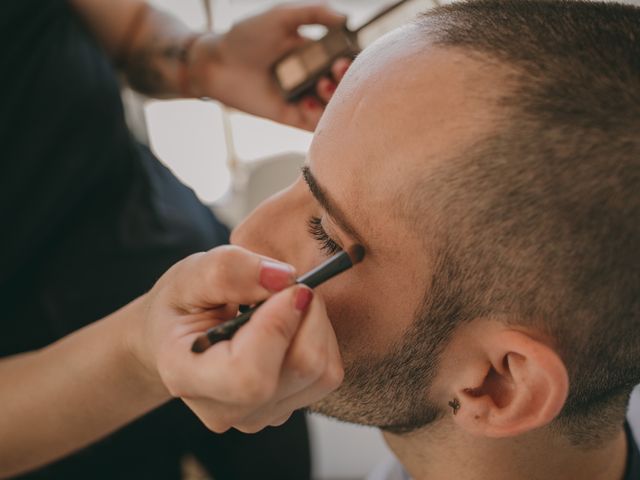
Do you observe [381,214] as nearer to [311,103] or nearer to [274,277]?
[274,277]

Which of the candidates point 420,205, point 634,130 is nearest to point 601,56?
→ point 634,130

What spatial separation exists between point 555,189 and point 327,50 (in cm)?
61

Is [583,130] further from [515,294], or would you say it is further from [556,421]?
[556,421]

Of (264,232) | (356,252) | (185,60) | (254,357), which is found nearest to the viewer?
(254,357)

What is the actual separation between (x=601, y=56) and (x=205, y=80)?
2.89ft

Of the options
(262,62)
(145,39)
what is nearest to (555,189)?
(262,62)

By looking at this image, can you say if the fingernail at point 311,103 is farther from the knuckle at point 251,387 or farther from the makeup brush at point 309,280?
the knuckle at point 251,387

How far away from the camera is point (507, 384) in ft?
2.44

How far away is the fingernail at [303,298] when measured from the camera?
596 mm

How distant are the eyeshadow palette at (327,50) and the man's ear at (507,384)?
0.61m

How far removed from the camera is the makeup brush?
0.60 m

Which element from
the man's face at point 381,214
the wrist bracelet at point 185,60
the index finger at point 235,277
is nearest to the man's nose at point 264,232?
the man's face at point 381,214

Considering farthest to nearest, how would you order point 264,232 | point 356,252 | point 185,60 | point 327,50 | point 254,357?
point 185,60 < point 327,50 < point 264,232 < point 356,252 < point 254,357

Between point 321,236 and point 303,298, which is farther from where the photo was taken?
point 321,236
